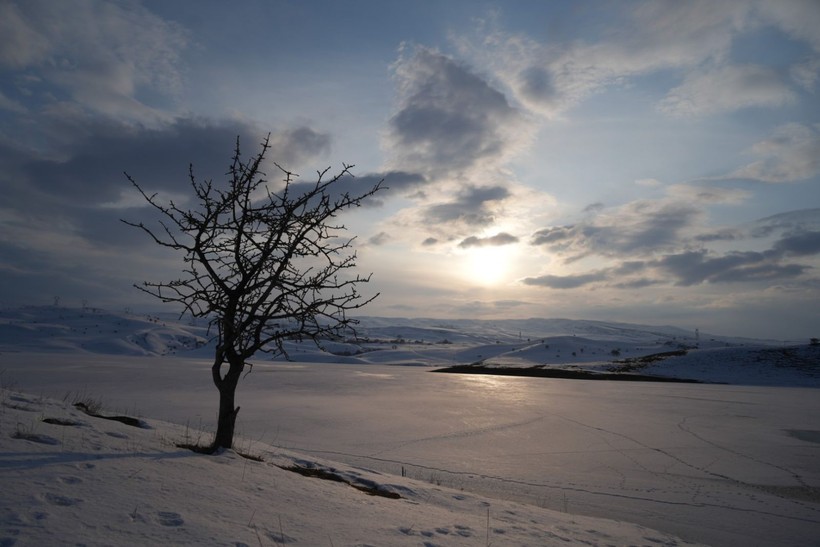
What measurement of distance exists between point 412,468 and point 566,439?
13.8ft

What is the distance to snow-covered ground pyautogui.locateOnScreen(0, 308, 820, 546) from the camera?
137 inches

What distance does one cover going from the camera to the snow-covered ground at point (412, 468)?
348cm

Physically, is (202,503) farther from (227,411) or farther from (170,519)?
(227,411)

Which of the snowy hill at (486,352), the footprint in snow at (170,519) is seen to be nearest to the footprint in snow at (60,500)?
the footprint in snow at (170,519)

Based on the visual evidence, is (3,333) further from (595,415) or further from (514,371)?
(595,415)

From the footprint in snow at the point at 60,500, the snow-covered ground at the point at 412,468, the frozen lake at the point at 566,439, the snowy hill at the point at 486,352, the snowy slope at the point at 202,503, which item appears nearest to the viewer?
the snowy slope at the point at 202,503

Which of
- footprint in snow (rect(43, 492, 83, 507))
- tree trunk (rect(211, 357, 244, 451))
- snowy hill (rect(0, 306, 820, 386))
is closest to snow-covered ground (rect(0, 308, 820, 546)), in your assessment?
footprint in snow (rect(43, 492, 83, 507))

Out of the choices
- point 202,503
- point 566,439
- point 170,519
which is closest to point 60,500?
point 170,519

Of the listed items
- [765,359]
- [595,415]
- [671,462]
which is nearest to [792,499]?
[671,462]

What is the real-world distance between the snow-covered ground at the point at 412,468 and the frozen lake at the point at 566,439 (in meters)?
0.05

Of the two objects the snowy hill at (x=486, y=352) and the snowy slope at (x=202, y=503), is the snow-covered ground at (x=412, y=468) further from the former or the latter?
the snowy hill at (x=486, y=352)

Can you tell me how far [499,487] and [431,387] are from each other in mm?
12979

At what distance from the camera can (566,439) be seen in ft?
33.2

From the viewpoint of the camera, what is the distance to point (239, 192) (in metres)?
6.26
